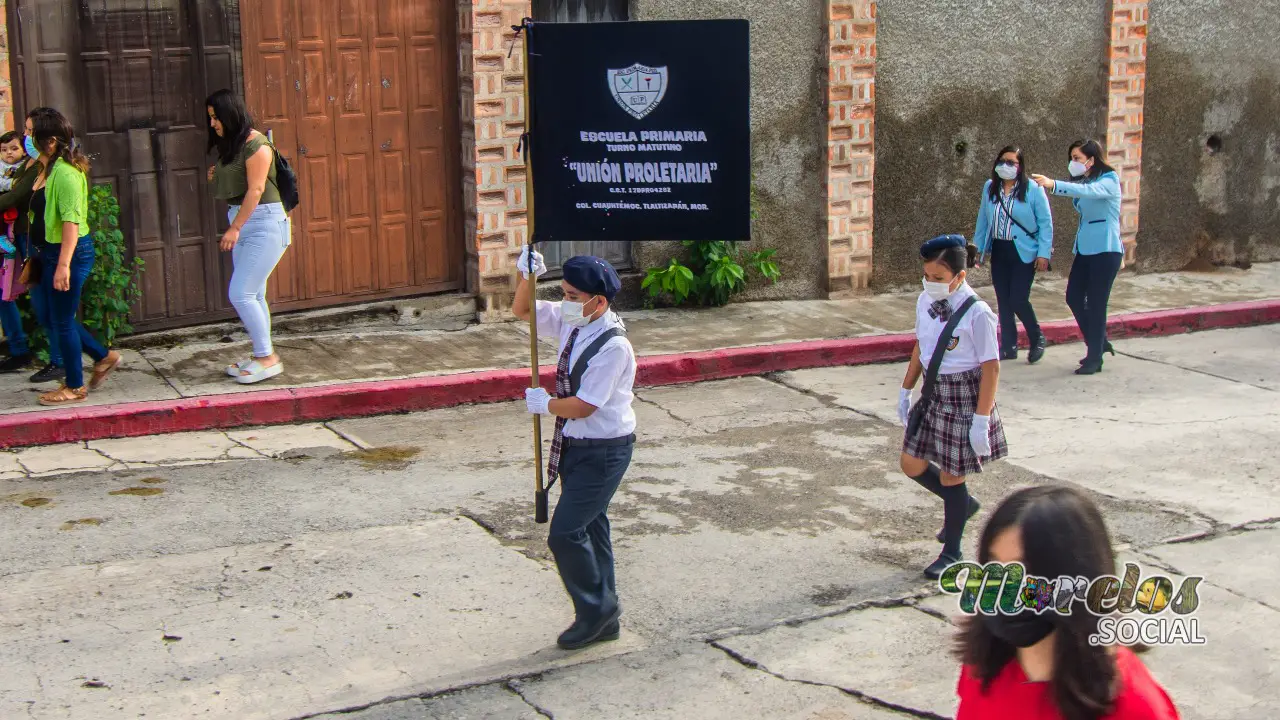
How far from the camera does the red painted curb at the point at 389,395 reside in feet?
31.0

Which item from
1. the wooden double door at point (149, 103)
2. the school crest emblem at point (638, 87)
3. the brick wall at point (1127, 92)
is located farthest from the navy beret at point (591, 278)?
the brick wall at point (1127, 92)

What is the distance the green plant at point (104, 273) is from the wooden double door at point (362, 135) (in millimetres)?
1452

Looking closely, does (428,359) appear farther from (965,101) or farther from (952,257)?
(965,101)

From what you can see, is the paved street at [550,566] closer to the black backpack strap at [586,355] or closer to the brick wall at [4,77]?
the black backpack strap at [586,355]

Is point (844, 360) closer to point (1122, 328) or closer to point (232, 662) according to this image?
point (1122, 328)

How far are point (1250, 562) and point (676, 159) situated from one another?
3.37m

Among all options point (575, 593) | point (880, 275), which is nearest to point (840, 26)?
point (880, 275)

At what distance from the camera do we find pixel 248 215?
10203 mm

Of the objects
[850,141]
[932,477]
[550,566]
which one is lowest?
[550,566]

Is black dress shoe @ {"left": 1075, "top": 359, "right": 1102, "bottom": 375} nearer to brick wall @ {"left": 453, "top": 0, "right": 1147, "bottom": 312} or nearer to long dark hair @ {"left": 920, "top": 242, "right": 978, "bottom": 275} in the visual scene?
brick wall @ {"left": 453, "top": 0, "right": 1147, "bottom": 312}

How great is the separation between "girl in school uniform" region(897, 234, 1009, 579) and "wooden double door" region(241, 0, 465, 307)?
5.79 meters

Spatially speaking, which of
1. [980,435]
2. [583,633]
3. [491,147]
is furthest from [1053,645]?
[491,147]

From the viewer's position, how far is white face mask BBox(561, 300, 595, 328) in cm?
636

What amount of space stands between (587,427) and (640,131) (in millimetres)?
1525
